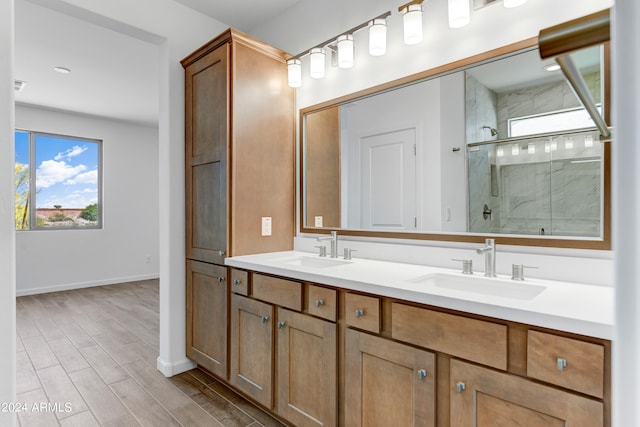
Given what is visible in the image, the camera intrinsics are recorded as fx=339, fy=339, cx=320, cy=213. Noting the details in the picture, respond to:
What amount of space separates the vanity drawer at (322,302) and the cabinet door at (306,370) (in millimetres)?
36

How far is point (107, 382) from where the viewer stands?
2.38m

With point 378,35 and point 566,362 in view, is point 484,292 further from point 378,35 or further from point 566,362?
point 378,35

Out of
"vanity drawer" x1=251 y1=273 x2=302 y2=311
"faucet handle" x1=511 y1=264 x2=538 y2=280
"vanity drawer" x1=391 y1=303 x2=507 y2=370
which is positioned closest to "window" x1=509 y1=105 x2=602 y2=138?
"faucet handle" x1=511 y1=264 x2=538 y2=280

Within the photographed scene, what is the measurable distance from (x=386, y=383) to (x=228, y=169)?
1532mm

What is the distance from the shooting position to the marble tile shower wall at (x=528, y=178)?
1374 mm

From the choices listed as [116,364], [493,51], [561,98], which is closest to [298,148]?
[493,51]

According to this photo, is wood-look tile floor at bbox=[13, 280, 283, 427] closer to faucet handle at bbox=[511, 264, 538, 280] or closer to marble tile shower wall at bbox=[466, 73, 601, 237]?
faucet handle at bbox=[511, 264, 538, 280]

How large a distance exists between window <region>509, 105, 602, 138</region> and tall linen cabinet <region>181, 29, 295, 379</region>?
150 cm

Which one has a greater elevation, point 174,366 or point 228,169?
point 228,169

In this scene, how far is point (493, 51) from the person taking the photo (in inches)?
62.4

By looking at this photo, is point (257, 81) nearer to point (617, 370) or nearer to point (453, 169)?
point (453, 169)

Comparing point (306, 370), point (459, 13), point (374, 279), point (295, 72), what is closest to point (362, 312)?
point (374, 279)

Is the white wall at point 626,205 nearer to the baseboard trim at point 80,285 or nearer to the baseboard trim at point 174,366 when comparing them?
the baseboard trim at point 174,366

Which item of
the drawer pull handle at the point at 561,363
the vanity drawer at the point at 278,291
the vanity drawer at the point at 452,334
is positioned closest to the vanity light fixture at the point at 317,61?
the vanity drawer at the point at 278,291
